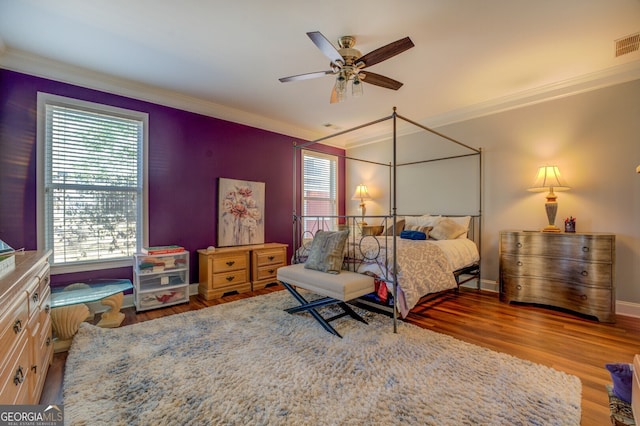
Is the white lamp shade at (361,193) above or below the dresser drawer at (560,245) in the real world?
above

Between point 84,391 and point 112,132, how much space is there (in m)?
2.67

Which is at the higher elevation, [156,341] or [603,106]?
[603,106]

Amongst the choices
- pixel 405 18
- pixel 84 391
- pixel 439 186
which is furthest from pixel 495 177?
pixel 84 391

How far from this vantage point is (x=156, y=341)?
2.27 metres

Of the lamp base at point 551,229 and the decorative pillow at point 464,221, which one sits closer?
the lamp base at point 551,229

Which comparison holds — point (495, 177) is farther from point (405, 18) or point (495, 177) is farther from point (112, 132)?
point (112, 132)

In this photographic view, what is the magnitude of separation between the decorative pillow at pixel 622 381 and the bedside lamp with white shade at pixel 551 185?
2480 mm

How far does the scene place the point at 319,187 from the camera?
5.36 meters

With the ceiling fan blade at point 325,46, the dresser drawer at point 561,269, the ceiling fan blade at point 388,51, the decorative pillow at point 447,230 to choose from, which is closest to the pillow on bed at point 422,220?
the decorative pillow at point 447,230

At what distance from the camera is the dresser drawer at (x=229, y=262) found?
3542 mm

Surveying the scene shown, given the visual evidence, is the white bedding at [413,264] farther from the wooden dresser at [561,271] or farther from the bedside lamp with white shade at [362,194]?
the bedside lamp with white shade at [362,194]

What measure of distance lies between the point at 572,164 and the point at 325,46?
3.21 m

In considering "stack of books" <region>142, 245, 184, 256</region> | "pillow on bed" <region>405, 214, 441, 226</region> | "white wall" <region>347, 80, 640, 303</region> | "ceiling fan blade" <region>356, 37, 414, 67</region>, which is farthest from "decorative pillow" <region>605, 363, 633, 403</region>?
"stack of books" <region>142, 245, 184, 256</region>

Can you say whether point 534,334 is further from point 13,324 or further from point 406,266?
point 13,324
